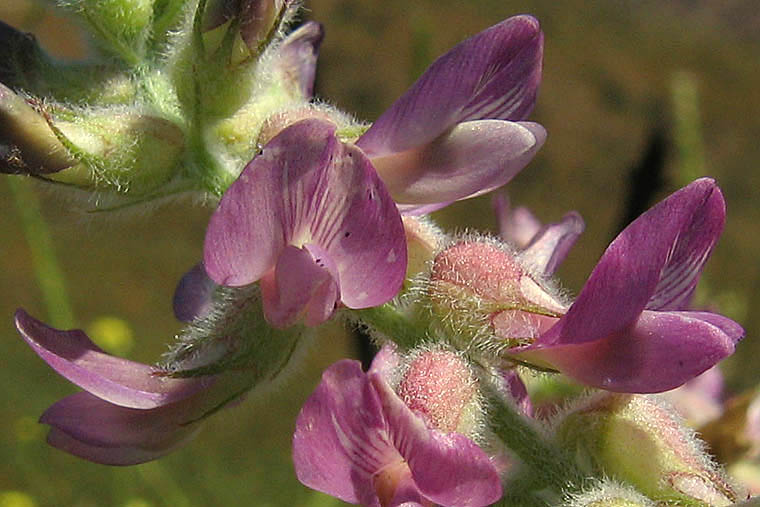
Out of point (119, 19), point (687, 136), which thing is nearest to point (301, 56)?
point (119, 19)

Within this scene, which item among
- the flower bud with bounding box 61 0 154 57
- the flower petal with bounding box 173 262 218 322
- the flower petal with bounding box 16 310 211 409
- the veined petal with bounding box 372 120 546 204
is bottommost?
the flower petal with bounding box 173 262 218 322

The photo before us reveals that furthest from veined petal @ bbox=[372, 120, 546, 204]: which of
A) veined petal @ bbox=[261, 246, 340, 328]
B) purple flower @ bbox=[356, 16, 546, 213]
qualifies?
veined petal @ bbox=[261, 246, 340, 328]

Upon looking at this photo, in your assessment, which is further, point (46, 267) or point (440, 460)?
point (46, 267)

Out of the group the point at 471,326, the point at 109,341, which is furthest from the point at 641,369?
the point at 109,341

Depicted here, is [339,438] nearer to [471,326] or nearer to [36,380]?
[471,326]

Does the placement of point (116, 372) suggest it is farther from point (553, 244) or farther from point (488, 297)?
point (553, 244)

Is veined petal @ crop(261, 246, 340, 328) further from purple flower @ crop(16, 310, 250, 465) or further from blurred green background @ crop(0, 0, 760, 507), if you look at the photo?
blurred green background @ crop(0, 0, 760, 507)
